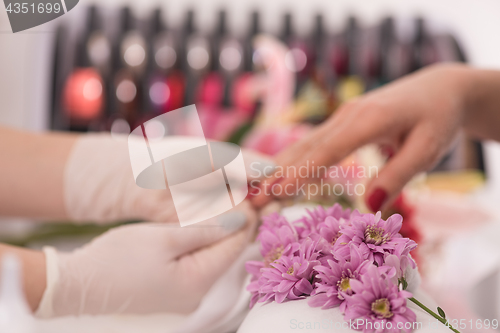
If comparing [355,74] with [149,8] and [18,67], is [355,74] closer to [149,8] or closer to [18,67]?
[149,8]

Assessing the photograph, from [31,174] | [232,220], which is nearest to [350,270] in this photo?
[232,220]

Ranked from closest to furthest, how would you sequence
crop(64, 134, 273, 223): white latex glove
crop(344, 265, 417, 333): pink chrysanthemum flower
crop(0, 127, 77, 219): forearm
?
crop(344, 265, 417, 333): pink chrysanthemum flower, crop(64, 134, 273, 223): white latex glove, crop(0, 127, 77, 219): forearm

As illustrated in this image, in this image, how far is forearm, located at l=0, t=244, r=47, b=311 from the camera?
1.11ft

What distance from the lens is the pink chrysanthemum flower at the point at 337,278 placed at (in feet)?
0.80

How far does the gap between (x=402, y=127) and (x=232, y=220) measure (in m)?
0.24

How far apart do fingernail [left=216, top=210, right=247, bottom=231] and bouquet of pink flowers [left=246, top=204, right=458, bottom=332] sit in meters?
0.07

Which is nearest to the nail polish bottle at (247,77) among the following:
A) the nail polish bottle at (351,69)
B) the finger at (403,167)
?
the nail polish bottle at (351,69)

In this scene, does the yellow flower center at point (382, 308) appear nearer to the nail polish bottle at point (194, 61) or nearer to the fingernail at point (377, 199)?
the fingernail at point (377, 199)

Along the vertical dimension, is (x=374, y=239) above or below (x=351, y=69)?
above

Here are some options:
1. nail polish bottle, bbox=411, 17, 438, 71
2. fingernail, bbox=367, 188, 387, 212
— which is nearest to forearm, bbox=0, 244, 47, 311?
fingernail, bbox=367, 188, 387, 212

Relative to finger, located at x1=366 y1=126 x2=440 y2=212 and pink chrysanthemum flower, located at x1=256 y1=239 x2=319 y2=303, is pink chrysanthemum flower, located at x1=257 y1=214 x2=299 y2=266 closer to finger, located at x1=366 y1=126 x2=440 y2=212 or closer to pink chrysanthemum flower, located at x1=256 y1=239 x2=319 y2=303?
pink chrysanthemum flower, located at x1=256 y1=239 x2=319 y2=303

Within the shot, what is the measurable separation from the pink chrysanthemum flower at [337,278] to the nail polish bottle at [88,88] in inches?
54.2

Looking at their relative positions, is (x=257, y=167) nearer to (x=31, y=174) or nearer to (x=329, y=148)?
(x=329, y=148)

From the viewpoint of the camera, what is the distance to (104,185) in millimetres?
502
